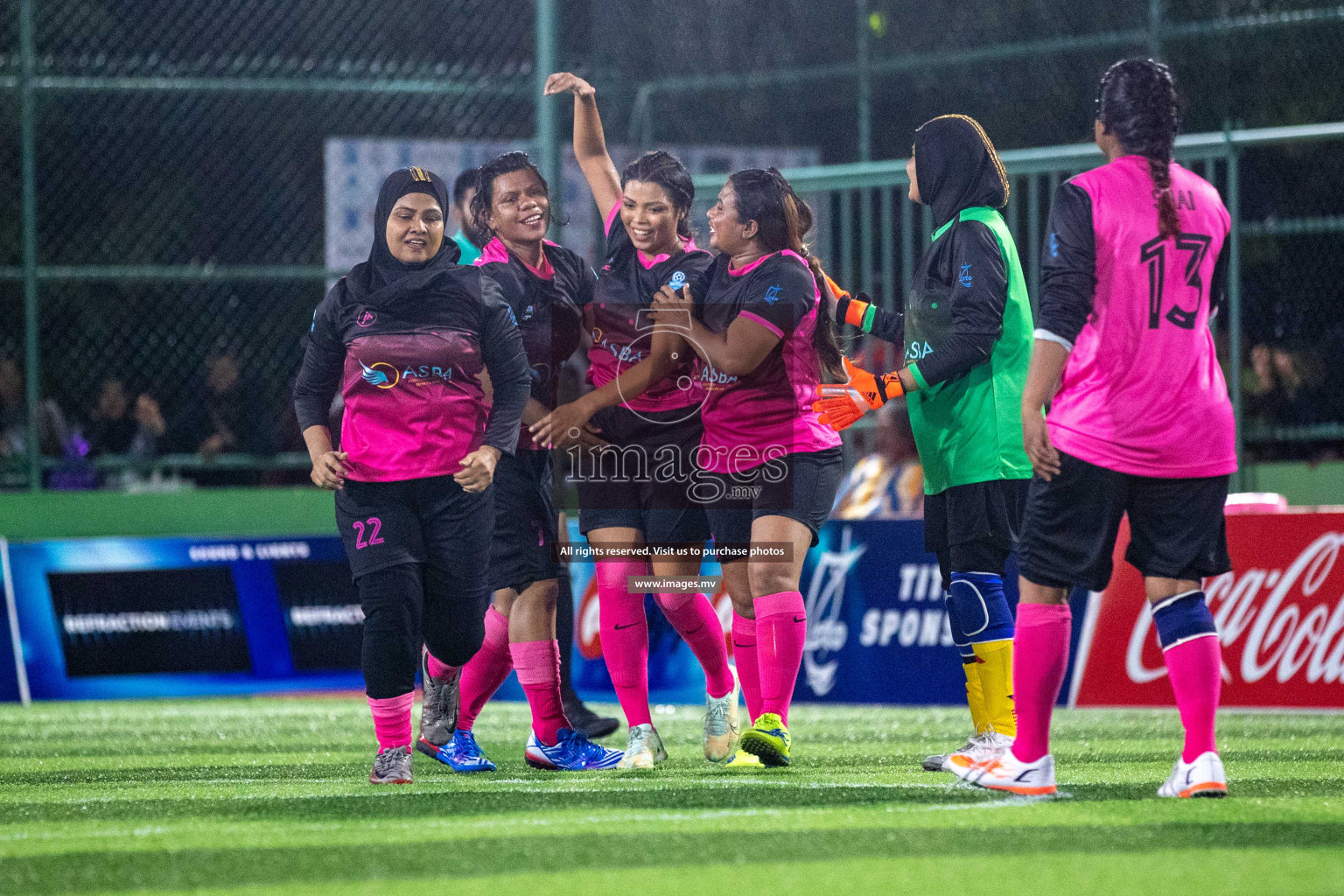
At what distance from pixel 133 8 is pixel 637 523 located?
8215 millimetres

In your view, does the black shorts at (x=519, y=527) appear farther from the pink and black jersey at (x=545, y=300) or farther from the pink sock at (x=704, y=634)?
the pink sock at (x=704, y=634)

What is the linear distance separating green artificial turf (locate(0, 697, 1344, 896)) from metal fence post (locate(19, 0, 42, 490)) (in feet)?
14.5

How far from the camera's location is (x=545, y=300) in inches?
237

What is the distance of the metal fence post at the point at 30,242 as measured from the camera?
34.8 ft

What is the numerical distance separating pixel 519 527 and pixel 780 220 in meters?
1.45

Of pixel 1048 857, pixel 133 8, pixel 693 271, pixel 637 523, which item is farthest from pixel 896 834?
pixel 133 8

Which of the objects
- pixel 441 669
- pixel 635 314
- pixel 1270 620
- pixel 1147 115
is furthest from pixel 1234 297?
pixel 441 669

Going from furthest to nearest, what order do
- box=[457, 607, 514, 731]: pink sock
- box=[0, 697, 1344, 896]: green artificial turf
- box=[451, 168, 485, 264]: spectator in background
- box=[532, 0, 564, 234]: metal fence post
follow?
box=[532, 0, 564, 234]: metal fence post, box=[451, 168, 485, 264]: spectator in background, box=[457, 607, 514, 731]: pink sock, box=[0, 697, 1344, 896]: green artificial turf

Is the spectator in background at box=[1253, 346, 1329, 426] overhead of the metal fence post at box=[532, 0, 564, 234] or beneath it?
beneath

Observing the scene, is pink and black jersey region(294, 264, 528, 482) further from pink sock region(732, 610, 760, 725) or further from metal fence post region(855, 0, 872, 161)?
metal fence post region(855, 0, 872, 161)

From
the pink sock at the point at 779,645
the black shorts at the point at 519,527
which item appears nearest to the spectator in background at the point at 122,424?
the black shorts at the point at 519,527

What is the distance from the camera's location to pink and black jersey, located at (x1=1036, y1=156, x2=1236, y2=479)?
4.46 meters

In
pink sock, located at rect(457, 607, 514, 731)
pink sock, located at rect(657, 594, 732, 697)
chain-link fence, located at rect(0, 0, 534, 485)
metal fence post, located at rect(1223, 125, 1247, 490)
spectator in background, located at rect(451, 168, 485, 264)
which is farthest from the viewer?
chain-link fence, located at rect(0, 0, 534, 485)

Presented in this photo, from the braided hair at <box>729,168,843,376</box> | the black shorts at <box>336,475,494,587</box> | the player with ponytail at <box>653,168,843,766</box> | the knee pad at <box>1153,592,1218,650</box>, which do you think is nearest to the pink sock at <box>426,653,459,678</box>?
the black shorts at <box>336,475,494,587</box>
